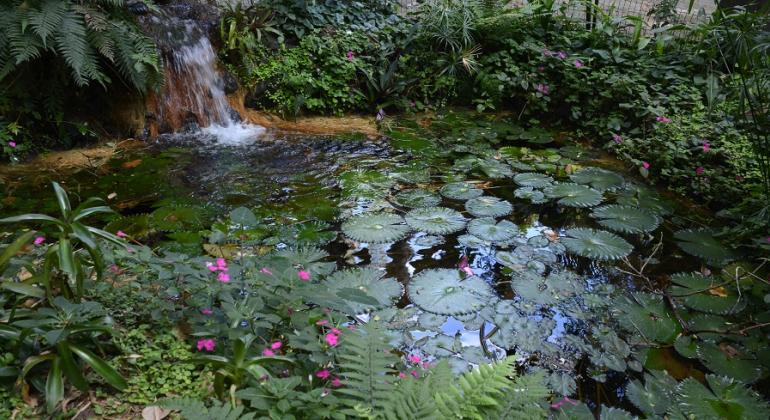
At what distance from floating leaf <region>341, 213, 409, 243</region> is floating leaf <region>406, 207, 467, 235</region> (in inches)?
3.0

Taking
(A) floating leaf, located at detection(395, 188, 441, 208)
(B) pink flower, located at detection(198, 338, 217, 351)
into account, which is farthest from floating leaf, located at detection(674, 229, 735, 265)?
(B) pink flower, located at detection(198, 338, 217, 351)

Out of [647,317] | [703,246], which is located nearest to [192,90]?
[647,317]

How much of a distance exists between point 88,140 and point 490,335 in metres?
3.62

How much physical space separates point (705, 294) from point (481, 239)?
44.4 inches

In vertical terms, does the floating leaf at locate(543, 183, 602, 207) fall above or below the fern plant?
below

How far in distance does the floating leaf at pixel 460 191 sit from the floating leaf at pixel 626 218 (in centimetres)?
77

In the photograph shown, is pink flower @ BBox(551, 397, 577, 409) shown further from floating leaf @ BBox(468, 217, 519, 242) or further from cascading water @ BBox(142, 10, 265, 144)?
cascading water @ BBox(142, 10, 265, 144)

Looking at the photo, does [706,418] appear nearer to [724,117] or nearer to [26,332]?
[26,332]

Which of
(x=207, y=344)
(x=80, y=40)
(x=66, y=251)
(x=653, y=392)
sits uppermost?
(x=80, y=40)

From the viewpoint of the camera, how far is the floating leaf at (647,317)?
220 cm

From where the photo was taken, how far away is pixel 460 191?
3.38m

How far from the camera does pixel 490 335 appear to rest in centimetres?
217

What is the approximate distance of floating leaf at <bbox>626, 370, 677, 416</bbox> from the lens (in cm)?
180

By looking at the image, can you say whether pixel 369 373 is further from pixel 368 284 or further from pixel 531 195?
pixel 531 195
